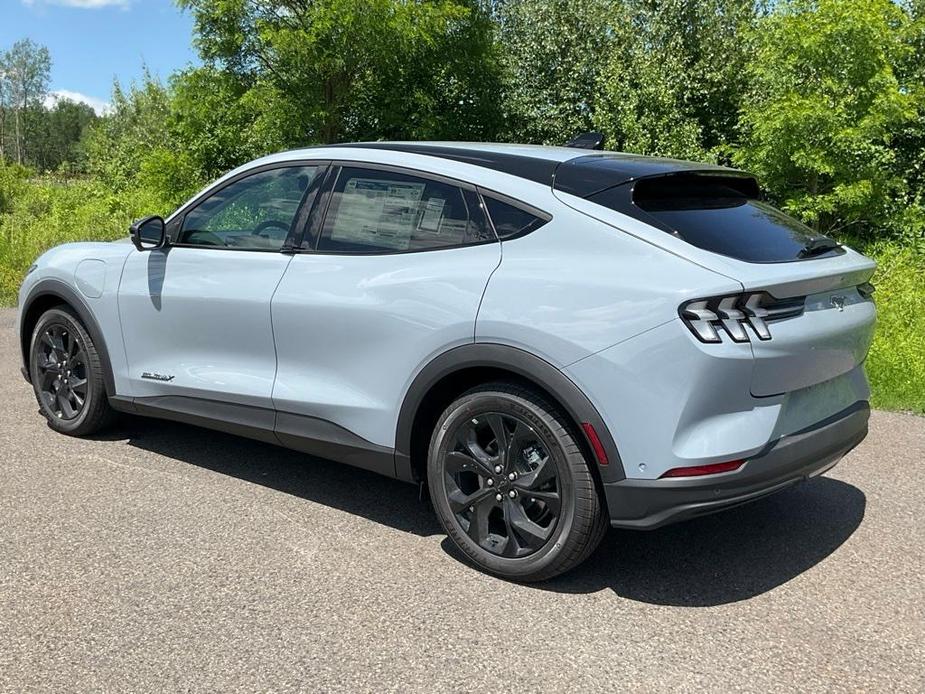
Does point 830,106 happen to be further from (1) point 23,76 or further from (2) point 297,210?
(1) point 23,76

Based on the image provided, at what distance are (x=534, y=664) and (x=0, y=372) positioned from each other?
5.83 meters

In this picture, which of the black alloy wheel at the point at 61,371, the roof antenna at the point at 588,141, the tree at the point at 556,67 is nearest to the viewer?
the roof antenna at the point at 588,141

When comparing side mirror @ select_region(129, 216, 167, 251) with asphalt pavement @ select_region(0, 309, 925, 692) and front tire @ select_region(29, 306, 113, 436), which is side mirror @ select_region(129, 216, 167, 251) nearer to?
front tire @ select_region(29, 306, 113, 436)

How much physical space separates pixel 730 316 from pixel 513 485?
1036 mm

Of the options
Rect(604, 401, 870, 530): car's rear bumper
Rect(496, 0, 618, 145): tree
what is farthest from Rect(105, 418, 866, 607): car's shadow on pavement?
Rect(496, 0, 618, 145): tree

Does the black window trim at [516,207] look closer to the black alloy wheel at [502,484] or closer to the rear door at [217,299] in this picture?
the black alloy wheel at [502,484]

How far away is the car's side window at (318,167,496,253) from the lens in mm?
3553

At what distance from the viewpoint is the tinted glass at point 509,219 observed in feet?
11.0

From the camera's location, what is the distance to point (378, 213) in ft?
Result: 12.6

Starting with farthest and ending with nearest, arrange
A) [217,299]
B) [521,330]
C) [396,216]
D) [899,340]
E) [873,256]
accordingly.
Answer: [873,256] < [899,340] < [217,299] < [396,216] < [521,330]

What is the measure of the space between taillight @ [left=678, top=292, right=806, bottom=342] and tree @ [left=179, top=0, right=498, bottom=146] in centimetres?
1682

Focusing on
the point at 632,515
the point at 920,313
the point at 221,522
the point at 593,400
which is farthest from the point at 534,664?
the point at 920,313

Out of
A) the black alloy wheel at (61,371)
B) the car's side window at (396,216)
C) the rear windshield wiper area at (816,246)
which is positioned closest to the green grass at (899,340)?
the rear windshield wiper area at (816,246)

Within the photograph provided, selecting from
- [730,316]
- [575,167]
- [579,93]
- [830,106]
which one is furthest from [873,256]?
[730,316]
